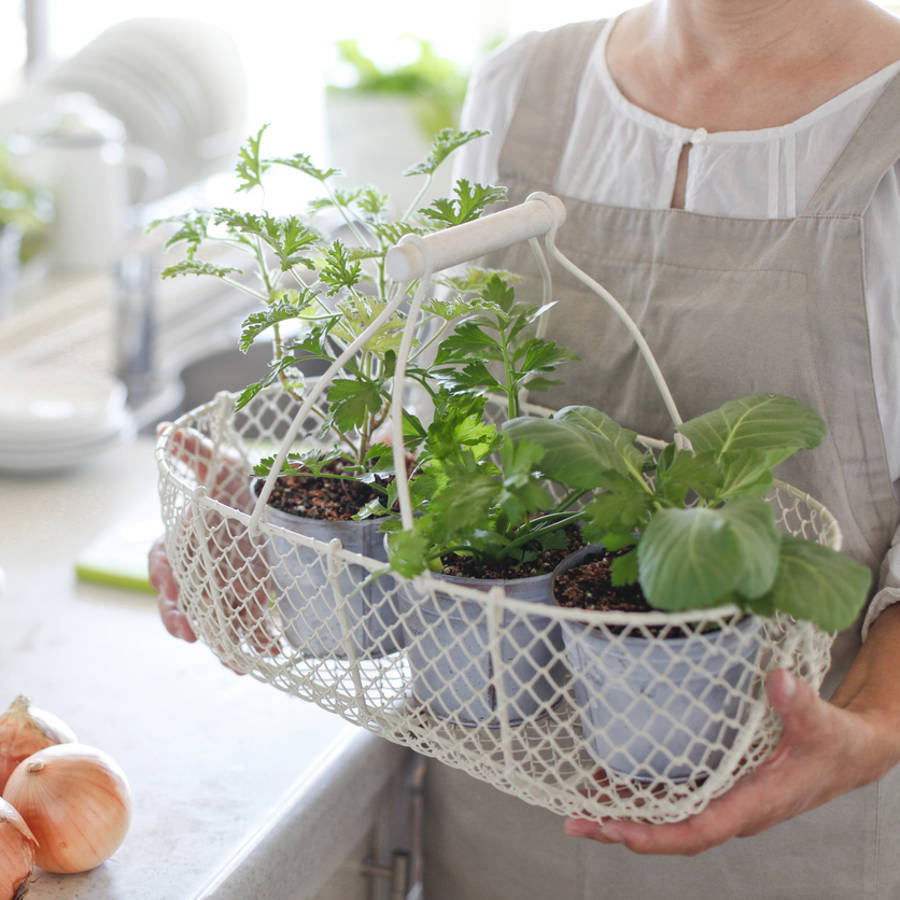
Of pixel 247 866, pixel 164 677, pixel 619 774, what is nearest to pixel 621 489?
pixel 619 774

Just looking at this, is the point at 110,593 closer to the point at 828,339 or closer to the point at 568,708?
the point at 568,708

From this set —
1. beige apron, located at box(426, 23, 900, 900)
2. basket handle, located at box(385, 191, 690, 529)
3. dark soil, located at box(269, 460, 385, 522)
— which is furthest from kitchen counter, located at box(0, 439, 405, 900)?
basket handle, located at box(385, 191, 690, 529)

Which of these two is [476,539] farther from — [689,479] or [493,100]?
[493,100]

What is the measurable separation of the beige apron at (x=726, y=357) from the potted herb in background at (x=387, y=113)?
1.30 meters

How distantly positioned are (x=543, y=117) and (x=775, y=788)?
1.61ft

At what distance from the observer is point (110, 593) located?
968 mm

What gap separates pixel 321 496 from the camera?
61 centimetres

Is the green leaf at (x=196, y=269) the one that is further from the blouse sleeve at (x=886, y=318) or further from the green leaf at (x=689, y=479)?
the blouse sleeve at (x=886, y=318)

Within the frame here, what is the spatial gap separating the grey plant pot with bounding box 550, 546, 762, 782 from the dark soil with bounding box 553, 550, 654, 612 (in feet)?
0.06

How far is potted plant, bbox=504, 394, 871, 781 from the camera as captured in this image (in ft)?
1.36

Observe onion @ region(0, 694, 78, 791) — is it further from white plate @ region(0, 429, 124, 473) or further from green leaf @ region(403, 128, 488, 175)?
white plate @ region(0, 429, 124, 473)

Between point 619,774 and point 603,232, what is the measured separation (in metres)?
0.39

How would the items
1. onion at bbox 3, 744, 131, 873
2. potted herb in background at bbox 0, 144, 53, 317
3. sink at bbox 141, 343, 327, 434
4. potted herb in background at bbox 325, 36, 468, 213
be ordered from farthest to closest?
potted herb in background at bbox 325, 36, 468, 213 → potted herb in background at bbox 0, 144, 53, 317 → sink at bbox 141, 343, 327, 434 → onion at bbox 3, 744, 131, 873

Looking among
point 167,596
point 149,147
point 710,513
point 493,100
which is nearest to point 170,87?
point 149,147
